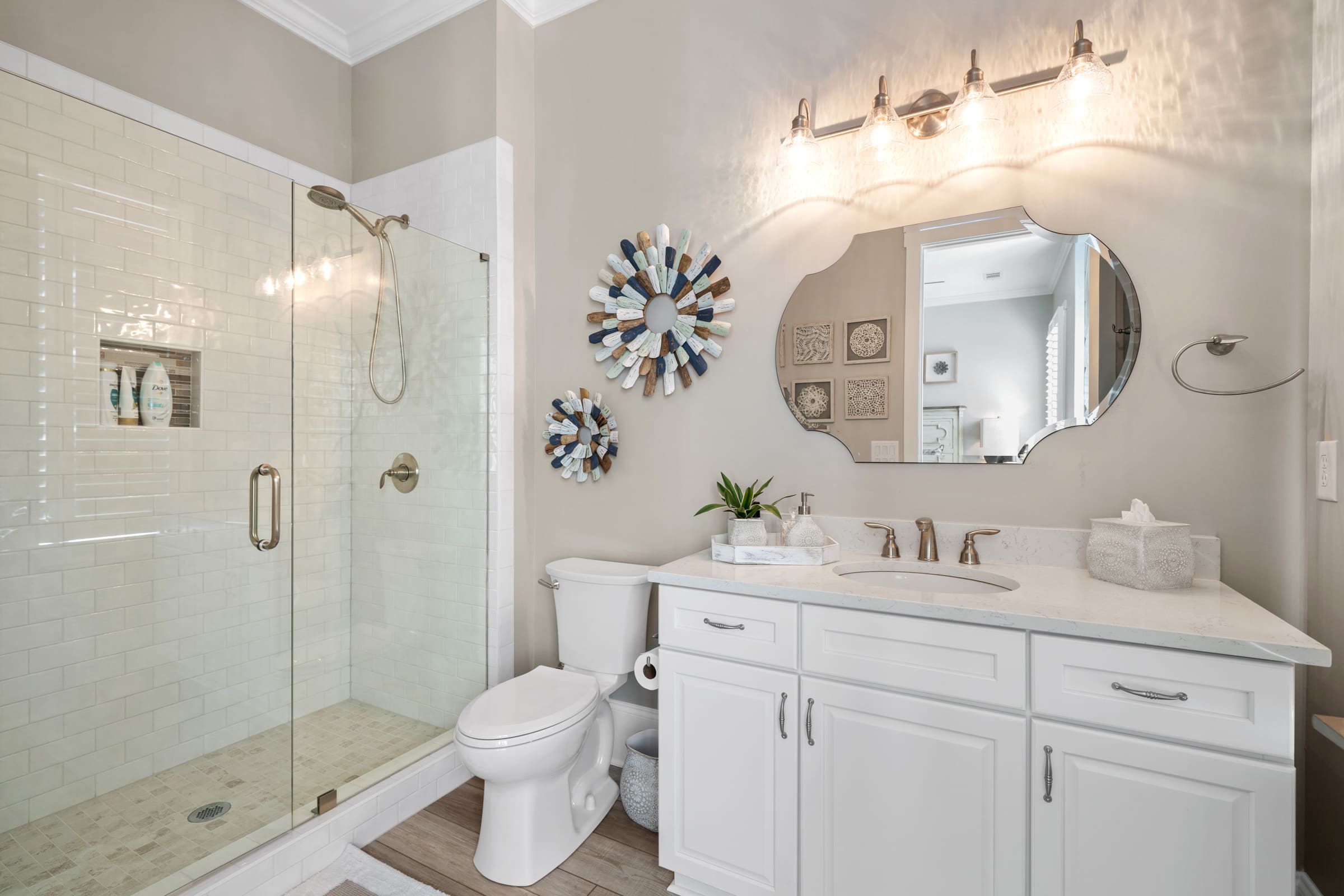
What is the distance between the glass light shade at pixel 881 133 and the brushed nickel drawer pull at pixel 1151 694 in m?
1.51

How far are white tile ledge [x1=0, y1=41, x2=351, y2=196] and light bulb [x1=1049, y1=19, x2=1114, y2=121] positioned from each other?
2.44 metres

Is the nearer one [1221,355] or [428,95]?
[1221,355]

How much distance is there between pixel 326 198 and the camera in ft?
6.68

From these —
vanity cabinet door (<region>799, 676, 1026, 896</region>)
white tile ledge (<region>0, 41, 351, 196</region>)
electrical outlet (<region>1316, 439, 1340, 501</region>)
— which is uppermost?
white tile ledge (<region>0, 41, 351, 196</region>)

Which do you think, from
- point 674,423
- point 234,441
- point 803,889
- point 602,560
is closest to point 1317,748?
point 803,889

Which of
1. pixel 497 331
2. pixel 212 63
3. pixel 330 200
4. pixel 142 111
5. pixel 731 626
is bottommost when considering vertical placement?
pixel 731 626

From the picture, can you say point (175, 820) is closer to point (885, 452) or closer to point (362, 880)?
point (362, 880)

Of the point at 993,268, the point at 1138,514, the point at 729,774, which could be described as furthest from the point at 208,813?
the point at 993,268

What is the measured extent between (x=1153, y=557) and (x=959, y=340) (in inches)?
28.9

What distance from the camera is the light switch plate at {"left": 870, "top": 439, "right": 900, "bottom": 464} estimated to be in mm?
1874

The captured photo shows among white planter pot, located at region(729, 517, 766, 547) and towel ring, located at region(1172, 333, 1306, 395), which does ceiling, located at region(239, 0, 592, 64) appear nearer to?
white planter pot, located at region(729, 517, 766, 547)

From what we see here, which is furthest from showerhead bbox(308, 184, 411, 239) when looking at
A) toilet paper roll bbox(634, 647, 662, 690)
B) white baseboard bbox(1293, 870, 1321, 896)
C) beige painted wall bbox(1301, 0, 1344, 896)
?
white baseboard bbox(1293, 870, 1321, 896)

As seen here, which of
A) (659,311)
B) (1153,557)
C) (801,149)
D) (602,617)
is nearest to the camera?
(1153,557)

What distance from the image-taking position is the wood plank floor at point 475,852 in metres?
1.69
